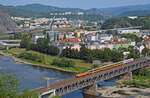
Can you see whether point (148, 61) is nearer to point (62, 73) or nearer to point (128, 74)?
point (128, 74)

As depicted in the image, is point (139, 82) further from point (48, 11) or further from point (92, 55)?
point (48, 11)

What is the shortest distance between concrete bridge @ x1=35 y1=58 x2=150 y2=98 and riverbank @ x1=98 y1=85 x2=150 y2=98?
50 centimetres

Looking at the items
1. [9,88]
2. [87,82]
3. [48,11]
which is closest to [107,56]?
[87,82]

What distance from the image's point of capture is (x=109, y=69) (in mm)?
13812

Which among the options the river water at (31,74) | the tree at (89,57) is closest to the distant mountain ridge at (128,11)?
the tree at (89,57)

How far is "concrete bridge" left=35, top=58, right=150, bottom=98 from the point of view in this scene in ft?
33.6

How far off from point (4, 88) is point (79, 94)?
16.6 feet

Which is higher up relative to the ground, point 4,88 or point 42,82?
point 4,88

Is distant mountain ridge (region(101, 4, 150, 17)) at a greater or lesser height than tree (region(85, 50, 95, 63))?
greater

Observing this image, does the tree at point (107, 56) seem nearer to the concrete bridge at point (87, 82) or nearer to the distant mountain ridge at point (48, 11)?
the concrete bridge at point (87, 82)

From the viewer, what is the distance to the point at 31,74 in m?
15.9

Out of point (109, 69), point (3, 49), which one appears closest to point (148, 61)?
point (109, 69)

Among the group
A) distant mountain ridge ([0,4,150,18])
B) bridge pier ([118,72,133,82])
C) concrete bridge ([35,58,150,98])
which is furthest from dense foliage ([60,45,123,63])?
distant mountain ridge ([0,4,150,18])

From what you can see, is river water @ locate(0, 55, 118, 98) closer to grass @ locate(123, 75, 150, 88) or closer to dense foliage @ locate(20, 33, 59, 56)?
grass @ locate(123, 75, 150, 88)
